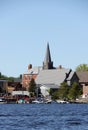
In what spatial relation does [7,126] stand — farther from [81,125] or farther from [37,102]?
[37,102]

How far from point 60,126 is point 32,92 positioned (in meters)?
134

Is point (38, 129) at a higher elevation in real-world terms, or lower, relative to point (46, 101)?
lower

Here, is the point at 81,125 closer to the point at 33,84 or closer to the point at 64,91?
the point at 64,91

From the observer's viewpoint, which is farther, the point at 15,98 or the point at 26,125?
Answer: the point at 15,98

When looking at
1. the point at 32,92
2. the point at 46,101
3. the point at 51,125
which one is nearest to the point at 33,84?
the point at 32,92

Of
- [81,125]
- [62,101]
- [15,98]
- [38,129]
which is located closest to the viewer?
[38,129]

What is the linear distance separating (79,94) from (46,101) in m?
9.68

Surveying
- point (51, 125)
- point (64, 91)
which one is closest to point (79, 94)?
point (64, 91)

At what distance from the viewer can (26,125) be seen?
65125 millimetres

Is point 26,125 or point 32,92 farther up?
point 32,92

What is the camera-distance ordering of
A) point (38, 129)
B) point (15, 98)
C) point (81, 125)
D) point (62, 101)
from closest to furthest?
point (38, 129)
point (81, 125)
point (62, 101)
point (15, 98)

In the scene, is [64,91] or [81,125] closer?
[81,125]

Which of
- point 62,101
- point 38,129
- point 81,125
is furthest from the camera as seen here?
point 62,101

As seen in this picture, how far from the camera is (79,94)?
180375 millimetres
